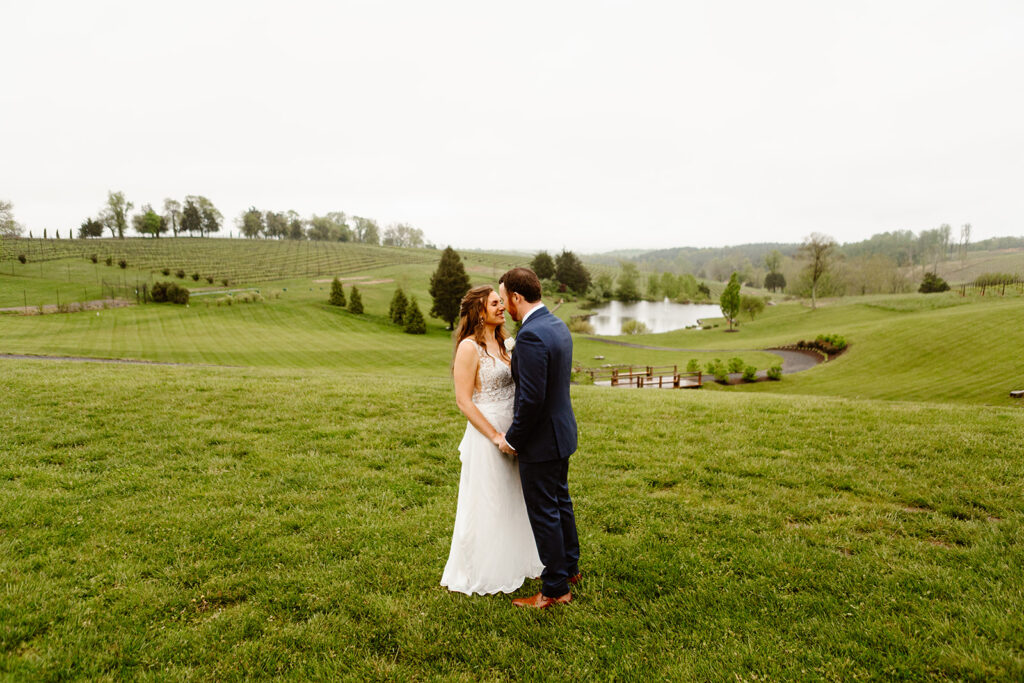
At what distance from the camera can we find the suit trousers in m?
4.45

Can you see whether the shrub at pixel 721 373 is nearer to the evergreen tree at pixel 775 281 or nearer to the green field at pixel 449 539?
the green field at pixel 449 539

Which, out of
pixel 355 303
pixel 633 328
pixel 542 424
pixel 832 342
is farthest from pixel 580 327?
pixel 542 424

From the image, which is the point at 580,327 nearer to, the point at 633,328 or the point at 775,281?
the point at 633,328

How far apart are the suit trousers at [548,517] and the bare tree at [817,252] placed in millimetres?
80977

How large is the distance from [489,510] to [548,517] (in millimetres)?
677

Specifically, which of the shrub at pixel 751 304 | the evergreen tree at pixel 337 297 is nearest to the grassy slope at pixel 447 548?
the evergreen tree at pixel 337 297

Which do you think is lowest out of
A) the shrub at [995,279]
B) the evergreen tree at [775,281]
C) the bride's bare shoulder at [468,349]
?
the bride's bare shoulder at [468,349]

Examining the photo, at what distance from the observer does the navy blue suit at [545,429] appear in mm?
4277

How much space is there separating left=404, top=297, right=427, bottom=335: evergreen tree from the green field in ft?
165

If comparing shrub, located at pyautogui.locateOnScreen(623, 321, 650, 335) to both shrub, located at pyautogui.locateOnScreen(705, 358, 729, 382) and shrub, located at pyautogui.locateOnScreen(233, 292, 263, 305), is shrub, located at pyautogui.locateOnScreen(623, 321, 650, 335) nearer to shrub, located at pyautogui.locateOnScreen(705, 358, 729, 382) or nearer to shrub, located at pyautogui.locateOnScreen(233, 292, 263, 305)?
shrub, located at pyautogui.locateOnScreen(705, 358, 729, 382)

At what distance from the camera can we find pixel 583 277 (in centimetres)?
A: 10588

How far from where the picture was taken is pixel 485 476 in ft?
15.8

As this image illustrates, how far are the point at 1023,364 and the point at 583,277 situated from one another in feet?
275

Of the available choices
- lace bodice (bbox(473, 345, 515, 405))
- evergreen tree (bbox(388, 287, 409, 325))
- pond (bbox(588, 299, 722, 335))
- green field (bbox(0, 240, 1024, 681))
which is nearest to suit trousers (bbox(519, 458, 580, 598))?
green field (bbox(0, 240, 1024, 681))
